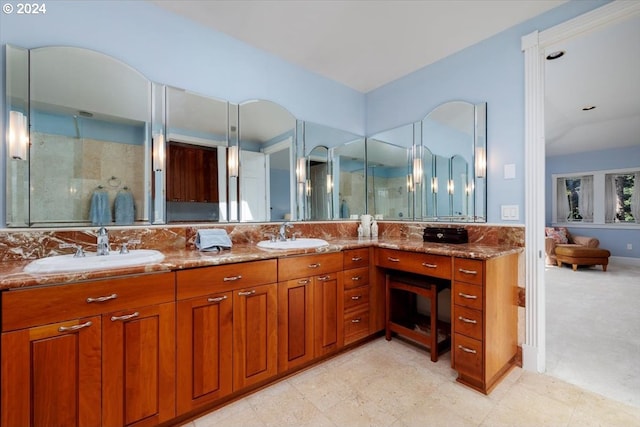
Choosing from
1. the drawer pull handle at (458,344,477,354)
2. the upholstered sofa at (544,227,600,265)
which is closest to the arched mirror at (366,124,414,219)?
the drawer pull handle at (458,344,477,354)

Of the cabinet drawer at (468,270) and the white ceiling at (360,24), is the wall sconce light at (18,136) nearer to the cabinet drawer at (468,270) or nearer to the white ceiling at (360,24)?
the white ceiling at (360,24)

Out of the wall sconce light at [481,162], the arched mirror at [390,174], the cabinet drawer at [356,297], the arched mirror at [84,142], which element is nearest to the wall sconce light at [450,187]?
the wall sconce light at [481,162]

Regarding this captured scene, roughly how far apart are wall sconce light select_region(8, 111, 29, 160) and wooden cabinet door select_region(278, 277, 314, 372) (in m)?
1.60

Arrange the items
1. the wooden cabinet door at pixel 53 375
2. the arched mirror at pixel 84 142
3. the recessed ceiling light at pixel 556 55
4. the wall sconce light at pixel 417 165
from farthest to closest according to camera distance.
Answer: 1. the wall sconce light at pixel 417 165
2. the recessed ceiling light at pixel 556 55
3. the arched mirror at pixel 84 142
4. the wooden cabinet door at pixel 53 375

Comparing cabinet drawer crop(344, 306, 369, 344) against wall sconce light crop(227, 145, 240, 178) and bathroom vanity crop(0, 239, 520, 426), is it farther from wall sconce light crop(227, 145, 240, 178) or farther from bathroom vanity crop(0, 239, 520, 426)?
wall sconce light crop(227, 145, 240, 178)

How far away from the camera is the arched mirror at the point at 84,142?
1.55 m

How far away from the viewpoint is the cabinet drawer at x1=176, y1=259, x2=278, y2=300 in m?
1.43

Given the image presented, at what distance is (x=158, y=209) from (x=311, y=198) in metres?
1.31

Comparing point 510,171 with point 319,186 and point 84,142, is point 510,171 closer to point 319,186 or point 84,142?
point 319,186

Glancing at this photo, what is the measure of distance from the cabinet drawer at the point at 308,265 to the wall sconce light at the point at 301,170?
2.89 ft

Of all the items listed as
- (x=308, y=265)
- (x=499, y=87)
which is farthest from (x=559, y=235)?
(x=308, y=265)

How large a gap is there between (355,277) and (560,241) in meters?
6.10

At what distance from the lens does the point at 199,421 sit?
4.93ft

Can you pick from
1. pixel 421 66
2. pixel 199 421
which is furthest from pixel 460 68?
pixel 199 421
